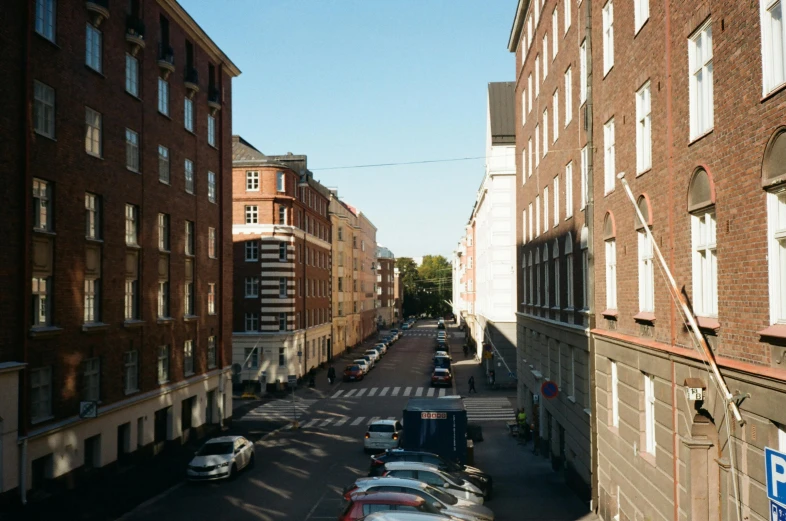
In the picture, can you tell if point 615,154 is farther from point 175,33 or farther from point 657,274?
point 175,33

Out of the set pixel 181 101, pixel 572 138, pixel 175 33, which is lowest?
pixel 572 138

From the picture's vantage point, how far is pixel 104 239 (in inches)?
1041

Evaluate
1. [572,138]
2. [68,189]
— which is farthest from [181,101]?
[572,138]

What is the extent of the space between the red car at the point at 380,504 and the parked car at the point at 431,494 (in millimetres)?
746

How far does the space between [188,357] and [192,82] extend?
1307 centimetres

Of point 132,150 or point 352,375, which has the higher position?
point 132,150

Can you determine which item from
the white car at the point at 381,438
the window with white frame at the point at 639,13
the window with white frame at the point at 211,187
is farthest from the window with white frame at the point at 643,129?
the window with white frame at the point at 211,187

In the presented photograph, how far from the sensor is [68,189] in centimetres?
2416

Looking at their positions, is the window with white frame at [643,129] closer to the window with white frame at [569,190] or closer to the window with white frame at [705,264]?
the window with white frame at [705,264]

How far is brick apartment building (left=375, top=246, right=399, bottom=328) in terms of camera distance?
144 metres

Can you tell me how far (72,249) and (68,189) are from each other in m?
1.96

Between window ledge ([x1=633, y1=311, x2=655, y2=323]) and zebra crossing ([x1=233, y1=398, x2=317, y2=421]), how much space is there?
88.4 ft

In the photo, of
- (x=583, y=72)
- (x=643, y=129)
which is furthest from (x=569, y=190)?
(x=643, y=129)

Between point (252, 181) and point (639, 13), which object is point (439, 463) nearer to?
point (639, 13)
